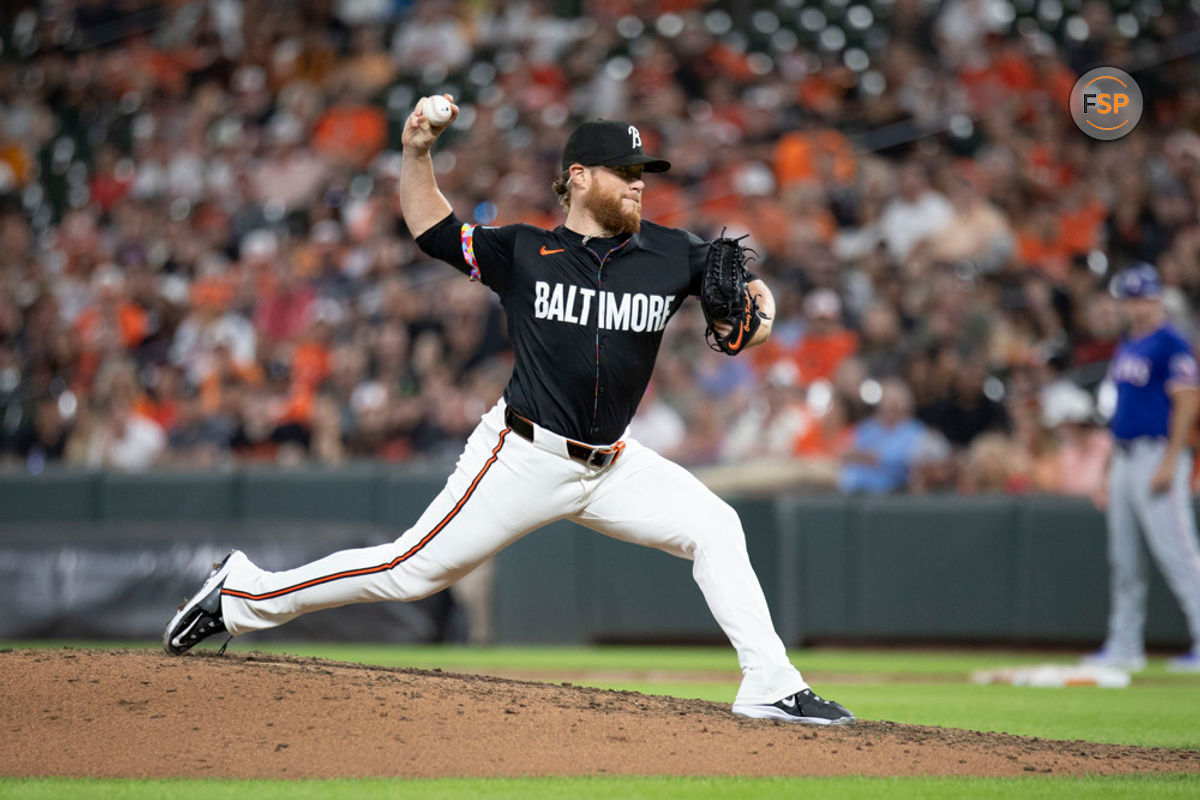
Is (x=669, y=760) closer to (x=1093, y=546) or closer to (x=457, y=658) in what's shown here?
(x=457, y=658)

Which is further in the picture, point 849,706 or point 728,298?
point 849,706

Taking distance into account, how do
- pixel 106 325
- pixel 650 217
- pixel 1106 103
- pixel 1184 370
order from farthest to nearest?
1. pixel 106 325
2. pixel 1106 103
3. pixel 650 217
4. pixel 1184 370

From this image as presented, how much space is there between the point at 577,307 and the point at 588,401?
32 cm

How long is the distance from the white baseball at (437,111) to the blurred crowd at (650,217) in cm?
653

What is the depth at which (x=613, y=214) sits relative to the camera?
5078 mm

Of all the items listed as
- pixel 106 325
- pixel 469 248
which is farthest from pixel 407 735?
pixel 106 325

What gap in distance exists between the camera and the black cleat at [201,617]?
539cm

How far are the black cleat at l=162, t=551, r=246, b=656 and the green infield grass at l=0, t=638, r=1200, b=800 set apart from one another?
45.6 inches

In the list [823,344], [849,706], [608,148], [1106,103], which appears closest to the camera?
[608,148]

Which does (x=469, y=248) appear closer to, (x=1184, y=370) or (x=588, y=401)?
(x=588, y=401)

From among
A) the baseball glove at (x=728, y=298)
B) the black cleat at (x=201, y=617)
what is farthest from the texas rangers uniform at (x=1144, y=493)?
the black cleat at (x=201, y=617)

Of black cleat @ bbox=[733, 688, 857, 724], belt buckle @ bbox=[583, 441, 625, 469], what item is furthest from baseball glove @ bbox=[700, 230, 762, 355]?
black cleat @ bbox=[733, 688, 857, 724]

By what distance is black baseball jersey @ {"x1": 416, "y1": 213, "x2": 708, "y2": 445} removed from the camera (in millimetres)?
4961

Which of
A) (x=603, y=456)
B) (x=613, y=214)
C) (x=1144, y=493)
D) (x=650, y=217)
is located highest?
(x=650, y=217)
